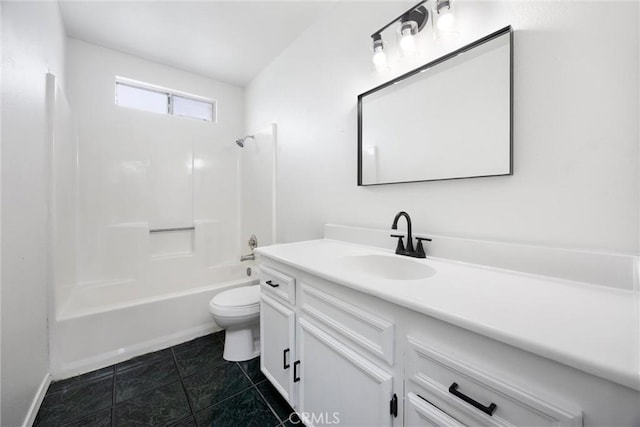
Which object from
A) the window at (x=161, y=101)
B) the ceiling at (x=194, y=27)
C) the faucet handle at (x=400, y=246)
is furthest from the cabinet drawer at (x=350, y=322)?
the window at (x=161, y=101)

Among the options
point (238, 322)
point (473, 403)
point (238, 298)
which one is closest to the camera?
point (473, 403)

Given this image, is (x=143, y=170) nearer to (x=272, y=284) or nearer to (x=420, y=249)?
(x=272, y=284)

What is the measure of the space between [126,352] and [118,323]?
0.22m

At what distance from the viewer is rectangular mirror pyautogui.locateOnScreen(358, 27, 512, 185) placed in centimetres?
103

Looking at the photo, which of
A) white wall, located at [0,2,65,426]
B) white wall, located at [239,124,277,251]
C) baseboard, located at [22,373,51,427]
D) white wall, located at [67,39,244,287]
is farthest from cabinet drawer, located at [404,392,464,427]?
white wall, located at [67,39,244,287]

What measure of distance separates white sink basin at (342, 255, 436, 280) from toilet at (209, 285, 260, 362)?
2.92 ft

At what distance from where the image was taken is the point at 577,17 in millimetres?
855

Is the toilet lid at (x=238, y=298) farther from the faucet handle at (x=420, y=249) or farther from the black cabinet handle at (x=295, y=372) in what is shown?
the faucet handle at (x=420, y=249)

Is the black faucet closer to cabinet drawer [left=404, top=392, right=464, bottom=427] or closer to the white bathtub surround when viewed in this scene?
cabinet drawer [left=404, top=392, right=464, bottom=427]

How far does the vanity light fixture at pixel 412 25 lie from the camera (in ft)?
3.67

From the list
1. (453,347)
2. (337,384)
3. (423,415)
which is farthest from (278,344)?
(453,347)

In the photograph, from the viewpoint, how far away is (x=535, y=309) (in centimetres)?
66

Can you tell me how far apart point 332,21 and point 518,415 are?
2.23 meters

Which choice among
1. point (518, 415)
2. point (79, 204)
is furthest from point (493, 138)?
point (79, 204)
